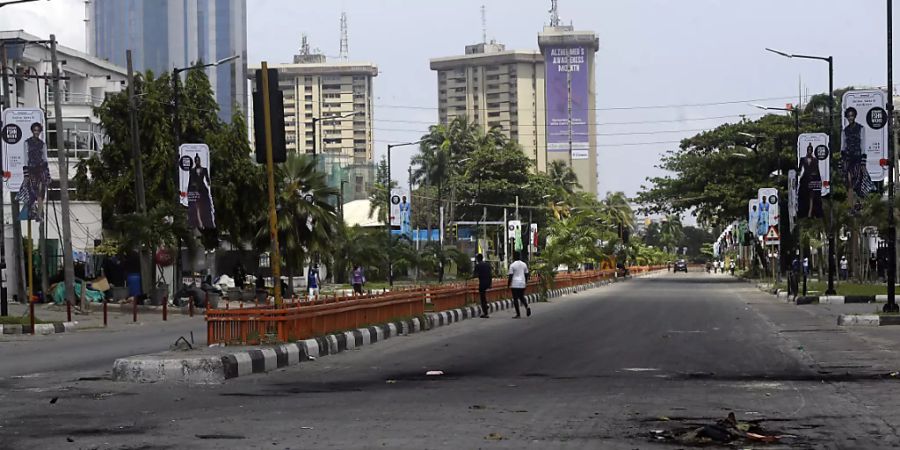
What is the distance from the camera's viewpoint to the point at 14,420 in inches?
422

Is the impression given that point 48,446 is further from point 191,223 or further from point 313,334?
point 191,223

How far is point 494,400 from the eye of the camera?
12266 millimetres

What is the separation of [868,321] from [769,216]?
2689 cm

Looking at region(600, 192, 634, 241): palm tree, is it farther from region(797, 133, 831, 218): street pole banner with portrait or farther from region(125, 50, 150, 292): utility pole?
region(125, 50, 150, 292): utility pole

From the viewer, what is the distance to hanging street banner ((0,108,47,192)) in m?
32.1

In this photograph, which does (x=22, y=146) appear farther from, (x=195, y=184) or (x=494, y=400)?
(x=494, y=400)

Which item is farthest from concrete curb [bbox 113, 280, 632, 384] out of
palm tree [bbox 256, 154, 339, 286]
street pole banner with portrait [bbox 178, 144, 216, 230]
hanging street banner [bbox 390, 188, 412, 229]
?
hanging street banner [bbox 390, 188, 412, 229]

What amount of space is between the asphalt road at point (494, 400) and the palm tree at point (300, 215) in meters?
28.7

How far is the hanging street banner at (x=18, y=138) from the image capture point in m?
32.1

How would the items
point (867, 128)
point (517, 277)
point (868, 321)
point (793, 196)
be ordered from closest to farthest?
point (868, 321) → point (867, 128) → point (517, 277) → point (793, 196)

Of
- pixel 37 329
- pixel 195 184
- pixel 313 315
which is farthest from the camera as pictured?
pixel 195 184

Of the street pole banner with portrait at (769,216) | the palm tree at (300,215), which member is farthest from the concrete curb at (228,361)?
the street pole banner with portrait at (769,216)

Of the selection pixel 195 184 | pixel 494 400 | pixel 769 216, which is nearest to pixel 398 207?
pixel 769 216

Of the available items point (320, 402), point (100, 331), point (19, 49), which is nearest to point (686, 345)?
point (320, 402)
